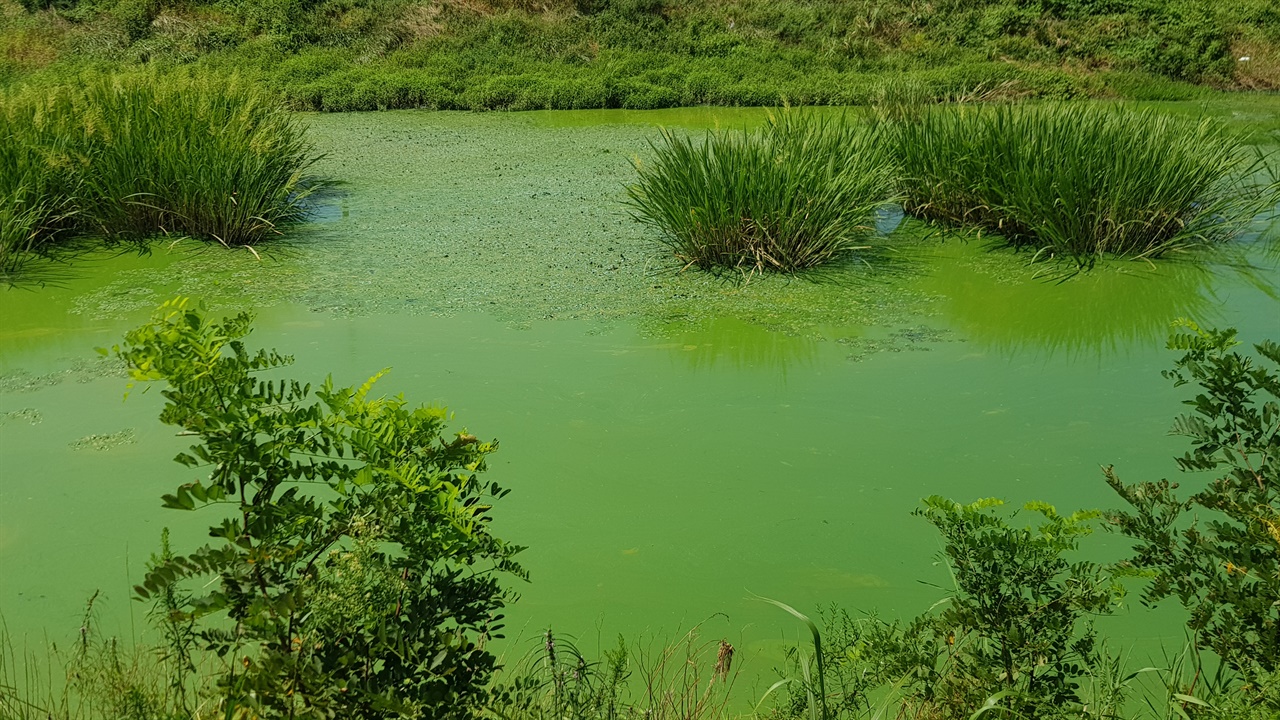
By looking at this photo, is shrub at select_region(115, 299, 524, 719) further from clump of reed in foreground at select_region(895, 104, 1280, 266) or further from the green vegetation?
clump of reed in foreground at select_region(895, 104, 1280, 266)

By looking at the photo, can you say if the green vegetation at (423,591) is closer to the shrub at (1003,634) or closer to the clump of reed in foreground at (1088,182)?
the shrub at (1003,634)

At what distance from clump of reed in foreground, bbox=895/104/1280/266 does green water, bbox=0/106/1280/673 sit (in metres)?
0.19

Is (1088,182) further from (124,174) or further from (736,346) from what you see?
(124,174)

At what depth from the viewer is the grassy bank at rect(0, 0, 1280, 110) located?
10500mm

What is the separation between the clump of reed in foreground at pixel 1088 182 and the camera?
4609 millimetres

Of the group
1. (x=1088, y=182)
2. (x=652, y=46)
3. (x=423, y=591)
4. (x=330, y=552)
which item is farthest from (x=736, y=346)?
(x=652, y=46)

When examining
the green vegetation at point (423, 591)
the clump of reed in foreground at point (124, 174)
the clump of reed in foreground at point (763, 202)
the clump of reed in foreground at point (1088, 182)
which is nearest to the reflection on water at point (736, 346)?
the clump of reed in foreground at point (763, 202)

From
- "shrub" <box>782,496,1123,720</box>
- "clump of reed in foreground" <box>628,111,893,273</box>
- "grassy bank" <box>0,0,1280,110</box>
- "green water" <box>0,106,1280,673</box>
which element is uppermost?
"grassy bank" <box>0,0,1280,110</box>

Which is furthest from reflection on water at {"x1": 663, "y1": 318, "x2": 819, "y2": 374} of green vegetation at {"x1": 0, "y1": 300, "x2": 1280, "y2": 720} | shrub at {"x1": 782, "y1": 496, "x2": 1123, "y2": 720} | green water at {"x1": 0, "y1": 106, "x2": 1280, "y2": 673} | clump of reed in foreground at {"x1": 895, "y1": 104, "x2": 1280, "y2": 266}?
shrub at {"x1": 782, "y1": 496, "x2": 1123, "y2": 720}

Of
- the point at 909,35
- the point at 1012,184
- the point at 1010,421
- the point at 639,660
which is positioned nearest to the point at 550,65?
the point at 909,35

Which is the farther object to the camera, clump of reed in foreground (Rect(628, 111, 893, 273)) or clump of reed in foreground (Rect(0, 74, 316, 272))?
clump of reed in foreground (Rect(0, 74, 316, 272))

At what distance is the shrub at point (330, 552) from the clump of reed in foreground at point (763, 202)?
3.17 m

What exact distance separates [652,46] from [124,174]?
7991mm

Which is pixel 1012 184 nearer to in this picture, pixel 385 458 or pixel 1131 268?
pixel 1131 268
